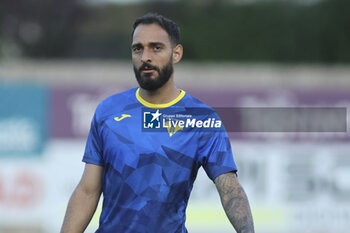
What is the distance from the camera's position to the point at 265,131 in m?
12.7

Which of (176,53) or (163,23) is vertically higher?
(163,23)

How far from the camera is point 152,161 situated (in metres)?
4.37

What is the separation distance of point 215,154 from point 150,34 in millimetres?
867

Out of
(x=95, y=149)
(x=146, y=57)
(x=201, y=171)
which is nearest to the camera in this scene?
(x=146, y=57)

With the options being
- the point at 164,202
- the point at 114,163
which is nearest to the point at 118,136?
the point at 114,163

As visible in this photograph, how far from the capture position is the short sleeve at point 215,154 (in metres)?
4.36

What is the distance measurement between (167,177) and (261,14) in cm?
2260

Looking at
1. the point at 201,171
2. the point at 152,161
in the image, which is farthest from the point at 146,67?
the point at 201,171

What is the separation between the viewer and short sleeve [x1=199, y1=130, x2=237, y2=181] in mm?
4359

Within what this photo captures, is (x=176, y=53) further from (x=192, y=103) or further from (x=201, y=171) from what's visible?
(x=201, y=171)

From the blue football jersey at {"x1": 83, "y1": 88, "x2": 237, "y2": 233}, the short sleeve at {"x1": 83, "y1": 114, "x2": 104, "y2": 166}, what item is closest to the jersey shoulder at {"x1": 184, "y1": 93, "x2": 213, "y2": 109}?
the blue football jersey at {"x1": 83, "y1": 88, "x2": 237, "y2": 233}

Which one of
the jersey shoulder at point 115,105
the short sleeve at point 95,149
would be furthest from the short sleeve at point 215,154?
the short sleeve at point 95,149

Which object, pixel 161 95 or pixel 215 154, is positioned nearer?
pixel 215 154

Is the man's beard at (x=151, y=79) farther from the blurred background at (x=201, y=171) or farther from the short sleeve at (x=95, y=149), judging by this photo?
the blurred background at (x=201, y=171)
